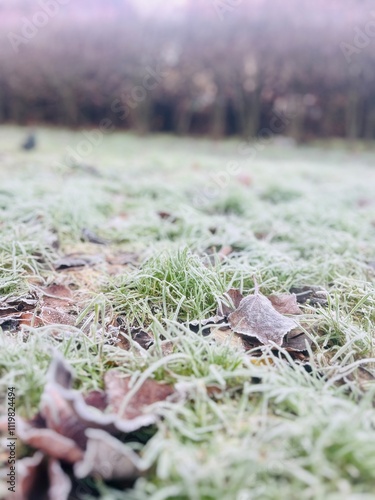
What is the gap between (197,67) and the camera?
9.12 metres

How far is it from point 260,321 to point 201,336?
205 mm

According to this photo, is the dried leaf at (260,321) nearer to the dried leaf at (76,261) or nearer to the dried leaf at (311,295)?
the dried leaf at (311,295)

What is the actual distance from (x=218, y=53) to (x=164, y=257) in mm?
8705

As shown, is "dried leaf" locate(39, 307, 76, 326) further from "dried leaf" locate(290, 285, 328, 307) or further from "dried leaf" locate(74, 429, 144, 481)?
"dried leaf" locate(290, 285, 328, 307)

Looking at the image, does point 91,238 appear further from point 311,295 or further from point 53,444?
point 53,444

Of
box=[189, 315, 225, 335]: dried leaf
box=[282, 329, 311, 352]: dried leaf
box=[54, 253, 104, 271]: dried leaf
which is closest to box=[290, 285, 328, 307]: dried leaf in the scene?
box=[282, 329, 311, 352]: dried leaf

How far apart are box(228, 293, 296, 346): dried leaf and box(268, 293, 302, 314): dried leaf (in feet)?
0.19

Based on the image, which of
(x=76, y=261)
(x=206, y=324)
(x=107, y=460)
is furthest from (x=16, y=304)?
(x=107, y=460)

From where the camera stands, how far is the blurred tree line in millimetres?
8523

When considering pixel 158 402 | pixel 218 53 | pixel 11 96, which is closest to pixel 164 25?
pixel 218 53

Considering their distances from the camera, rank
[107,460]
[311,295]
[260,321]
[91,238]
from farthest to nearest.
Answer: [91,238]
[311,295]
[260,321]
[107,460]

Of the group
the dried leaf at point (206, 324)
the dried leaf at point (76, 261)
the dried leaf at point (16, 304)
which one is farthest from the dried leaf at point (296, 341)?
Answer: the dried leaf at point (76, 261)

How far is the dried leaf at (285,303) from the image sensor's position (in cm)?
121

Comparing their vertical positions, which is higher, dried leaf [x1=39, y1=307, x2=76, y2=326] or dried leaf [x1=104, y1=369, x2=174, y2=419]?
dried leaf [x1=104, y1=369, x2=174, y2=419]
